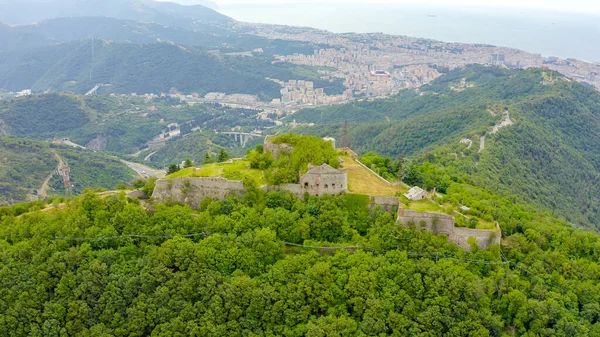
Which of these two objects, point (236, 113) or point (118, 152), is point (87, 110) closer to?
point (118, 152)

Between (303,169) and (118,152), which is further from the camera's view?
(118,152)

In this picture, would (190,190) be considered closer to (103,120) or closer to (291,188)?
(291,188)

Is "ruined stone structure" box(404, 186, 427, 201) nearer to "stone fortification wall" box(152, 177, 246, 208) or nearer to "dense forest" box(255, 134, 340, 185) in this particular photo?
"dense forest" box(255, 134, 340, 185)

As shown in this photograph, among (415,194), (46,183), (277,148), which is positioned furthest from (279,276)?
(46,183)

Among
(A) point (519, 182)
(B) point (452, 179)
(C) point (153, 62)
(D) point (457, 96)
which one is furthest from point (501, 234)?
(C) point (153, 62)

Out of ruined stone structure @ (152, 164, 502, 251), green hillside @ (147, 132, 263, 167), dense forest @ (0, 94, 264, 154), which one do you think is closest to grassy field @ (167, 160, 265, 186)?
ruined stone structure @ (152, 164, 502, 251)
